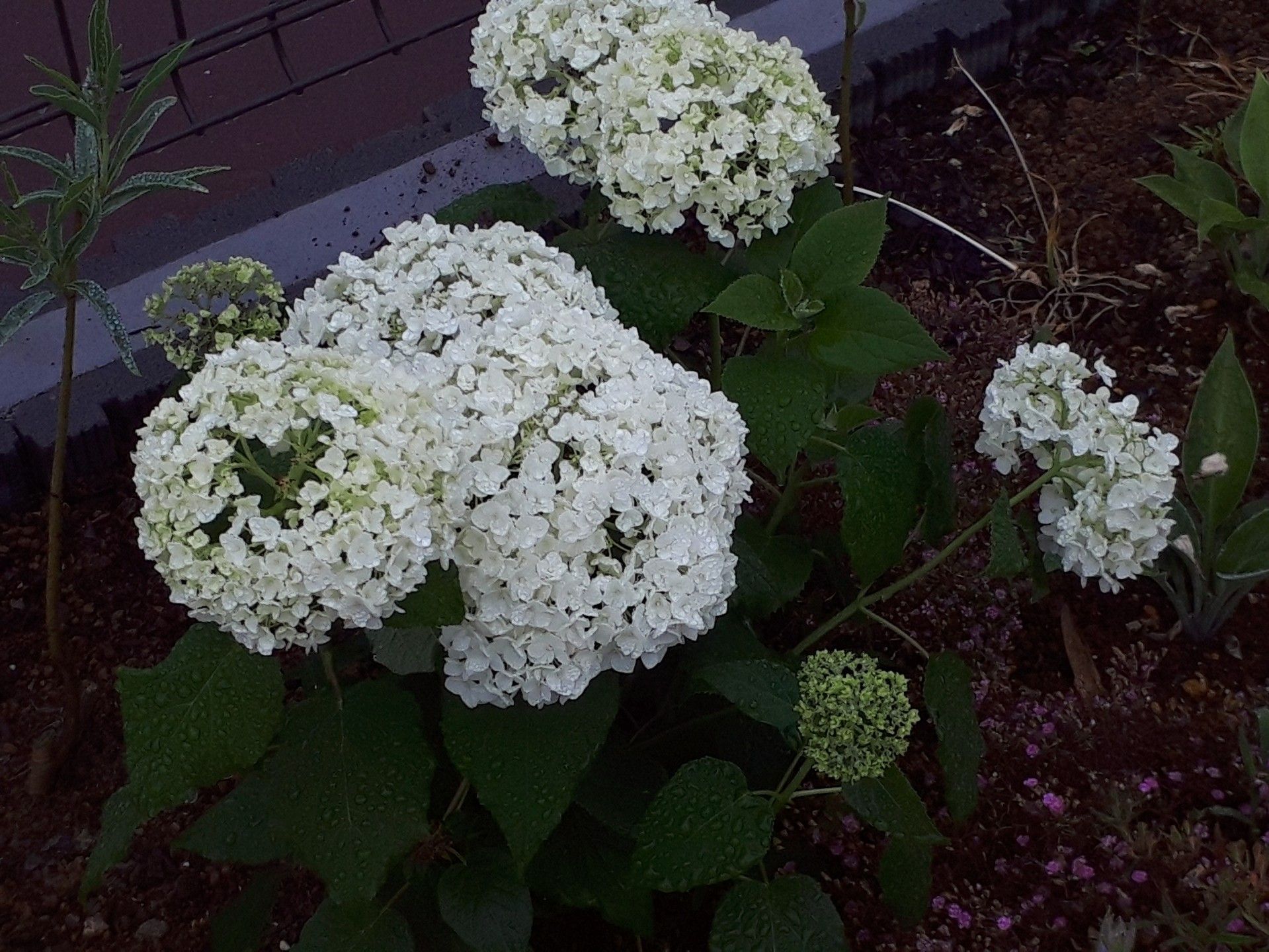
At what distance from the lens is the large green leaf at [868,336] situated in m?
1.67

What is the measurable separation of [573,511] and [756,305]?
1.69ft

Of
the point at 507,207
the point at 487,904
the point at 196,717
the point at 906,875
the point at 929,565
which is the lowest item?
the point at 906,875

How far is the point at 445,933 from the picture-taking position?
68.5 inches

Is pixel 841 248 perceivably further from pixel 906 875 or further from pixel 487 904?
pixel 487 904

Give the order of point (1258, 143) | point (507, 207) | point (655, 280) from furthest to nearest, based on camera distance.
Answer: point (1258, 143)
point (507, 207)
point (655, 280)

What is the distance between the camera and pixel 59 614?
2014 mm

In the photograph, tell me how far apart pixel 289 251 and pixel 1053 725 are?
199 cm

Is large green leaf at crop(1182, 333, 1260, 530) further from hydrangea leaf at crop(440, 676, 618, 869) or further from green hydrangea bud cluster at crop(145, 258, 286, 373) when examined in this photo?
green hydrangea bud cluster at crop(145, 258, 286, 373)

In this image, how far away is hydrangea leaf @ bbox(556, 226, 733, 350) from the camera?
178 centimetres

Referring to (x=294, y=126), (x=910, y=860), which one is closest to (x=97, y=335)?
(x=294, y=126)

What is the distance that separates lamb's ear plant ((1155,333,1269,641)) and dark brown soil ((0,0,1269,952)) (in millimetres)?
138

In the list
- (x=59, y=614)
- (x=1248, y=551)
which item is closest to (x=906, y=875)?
(x=1248, y=551)

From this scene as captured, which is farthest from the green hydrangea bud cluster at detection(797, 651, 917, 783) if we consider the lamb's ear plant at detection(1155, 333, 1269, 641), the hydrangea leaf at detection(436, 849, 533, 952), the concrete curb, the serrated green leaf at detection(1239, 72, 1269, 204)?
the concrete curb

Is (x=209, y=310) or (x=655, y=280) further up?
(x=209, y=310)
